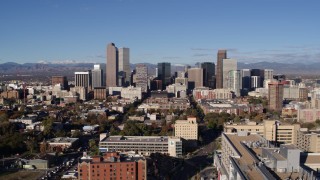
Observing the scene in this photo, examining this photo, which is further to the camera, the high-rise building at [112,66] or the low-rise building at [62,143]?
the high-rise building at [112,66]

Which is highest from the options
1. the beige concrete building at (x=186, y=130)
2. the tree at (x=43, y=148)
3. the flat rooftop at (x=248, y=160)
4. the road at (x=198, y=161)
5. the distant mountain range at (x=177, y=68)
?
the distant mountain range at (x=177, y=68)

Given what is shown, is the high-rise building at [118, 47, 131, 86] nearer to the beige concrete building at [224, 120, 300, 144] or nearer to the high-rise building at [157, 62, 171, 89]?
the high-rise building at [157, 62, 171, 89]

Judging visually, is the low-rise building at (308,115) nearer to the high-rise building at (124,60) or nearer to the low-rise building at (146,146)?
the low-rise building at (146,146)

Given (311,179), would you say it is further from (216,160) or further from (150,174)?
(216,160)

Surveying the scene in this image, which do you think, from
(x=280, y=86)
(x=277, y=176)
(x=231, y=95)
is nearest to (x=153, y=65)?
(x=231, y=95)

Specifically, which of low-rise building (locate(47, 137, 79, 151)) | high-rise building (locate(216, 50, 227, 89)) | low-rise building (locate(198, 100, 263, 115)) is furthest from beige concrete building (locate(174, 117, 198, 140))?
high-rise building (locate(216, 50, 227, 89))

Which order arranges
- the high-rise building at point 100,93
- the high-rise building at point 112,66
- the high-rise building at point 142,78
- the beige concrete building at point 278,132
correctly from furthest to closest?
1. the high-rise building at point 112,66
2. the high-rise building at point 142,78
3. the high-rise building at point 100,93
4. the beige concrete building at point 278,132

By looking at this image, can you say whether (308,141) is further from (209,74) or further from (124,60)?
(124,60)

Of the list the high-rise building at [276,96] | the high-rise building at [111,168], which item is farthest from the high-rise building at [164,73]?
the high-rise building at [111,168]
